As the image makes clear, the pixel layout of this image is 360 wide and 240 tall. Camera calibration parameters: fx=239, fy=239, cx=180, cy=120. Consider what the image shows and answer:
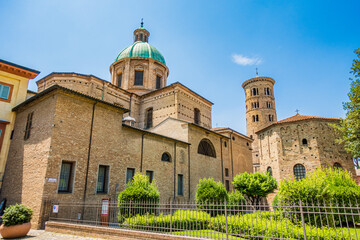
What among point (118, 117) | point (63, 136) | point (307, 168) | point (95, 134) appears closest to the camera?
point (63, 136)

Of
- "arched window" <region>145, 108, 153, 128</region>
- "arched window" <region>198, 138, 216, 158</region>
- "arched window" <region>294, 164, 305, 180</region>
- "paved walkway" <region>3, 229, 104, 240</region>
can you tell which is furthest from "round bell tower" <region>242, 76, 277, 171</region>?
"paved walkway" <region>3, 229, 104, 240</region>

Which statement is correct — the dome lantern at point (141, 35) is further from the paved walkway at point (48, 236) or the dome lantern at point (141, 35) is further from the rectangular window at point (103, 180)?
the paved walkway at point (48, 236)

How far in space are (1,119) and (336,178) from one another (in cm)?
1950

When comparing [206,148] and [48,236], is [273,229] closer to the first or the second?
[48,236]

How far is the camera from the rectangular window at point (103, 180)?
41.0ft

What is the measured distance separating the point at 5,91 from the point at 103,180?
7673mm

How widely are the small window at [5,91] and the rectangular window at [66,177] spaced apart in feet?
19.8

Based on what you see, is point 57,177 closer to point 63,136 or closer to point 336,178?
point 63,136

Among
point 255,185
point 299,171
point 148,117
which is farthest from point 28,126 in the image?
point 299,171

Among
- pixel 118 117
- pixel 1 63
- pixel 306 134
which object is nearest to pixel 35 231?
pixel 118 117

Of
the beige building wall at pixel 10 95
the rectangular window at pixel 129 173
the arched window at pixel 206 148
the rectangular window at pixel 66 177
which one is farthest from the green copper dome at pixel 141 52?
the rectangular window at pixel 66 177

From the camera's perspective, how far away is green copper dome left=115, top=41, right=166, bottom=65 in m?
29.2

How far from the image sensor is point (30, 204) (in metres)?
10.5

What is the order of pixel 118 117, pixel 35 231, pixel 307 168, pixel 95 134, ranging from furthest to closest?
pixel 307 168 < pixel 118 117 < pixel 95 134 < pixel 35 231
